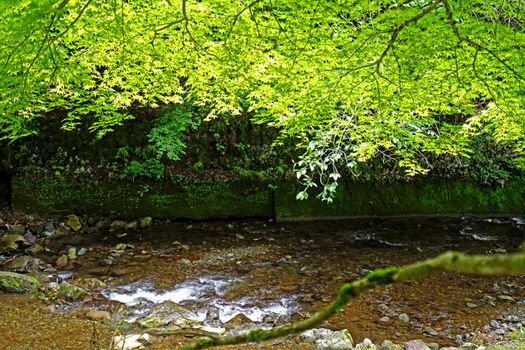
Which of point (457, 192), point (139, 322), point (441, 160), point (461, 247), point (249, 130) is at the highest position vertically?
point (249, 130)

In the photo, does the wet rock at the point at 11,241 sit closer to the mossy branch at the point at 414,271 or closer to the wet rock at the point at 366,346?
the wet rock at the point at 366,346

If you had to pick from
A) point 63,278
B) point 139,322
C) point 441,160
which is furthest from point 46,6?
point 441,160

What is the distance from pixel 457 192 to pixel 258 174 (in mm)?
4451

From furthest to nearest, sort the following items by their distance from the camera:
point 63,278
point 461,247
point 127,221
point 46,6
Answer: point 127,221, point 461,247, point 63,278, point 46,6

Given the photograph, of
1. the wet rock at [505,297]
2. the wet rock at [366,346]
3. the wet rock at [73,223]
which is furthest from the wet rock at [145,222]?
the wet rock at [505,297]

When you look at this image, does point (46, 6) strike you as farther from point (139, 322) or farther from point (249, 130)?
point (249, 130)

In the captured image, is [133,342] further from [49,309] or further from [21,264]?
[21,264]

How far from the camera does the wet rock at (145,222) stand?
27.1 feet

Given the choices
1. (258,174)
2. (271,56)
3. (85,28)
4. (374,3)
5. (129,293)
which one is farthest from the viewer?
(258,174)

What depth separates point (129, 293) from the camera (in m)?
5.24

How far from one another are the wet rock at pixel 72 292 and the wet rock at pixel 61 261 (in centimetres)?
106

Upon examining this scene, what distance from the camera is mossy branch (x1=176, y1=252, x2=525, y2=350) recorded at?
18.8 inches

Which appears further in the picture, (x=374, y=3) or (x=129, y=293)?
(x=129, y=293)

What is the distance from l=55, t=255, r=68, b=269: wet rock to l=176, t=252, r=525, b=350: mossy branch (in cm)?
605
